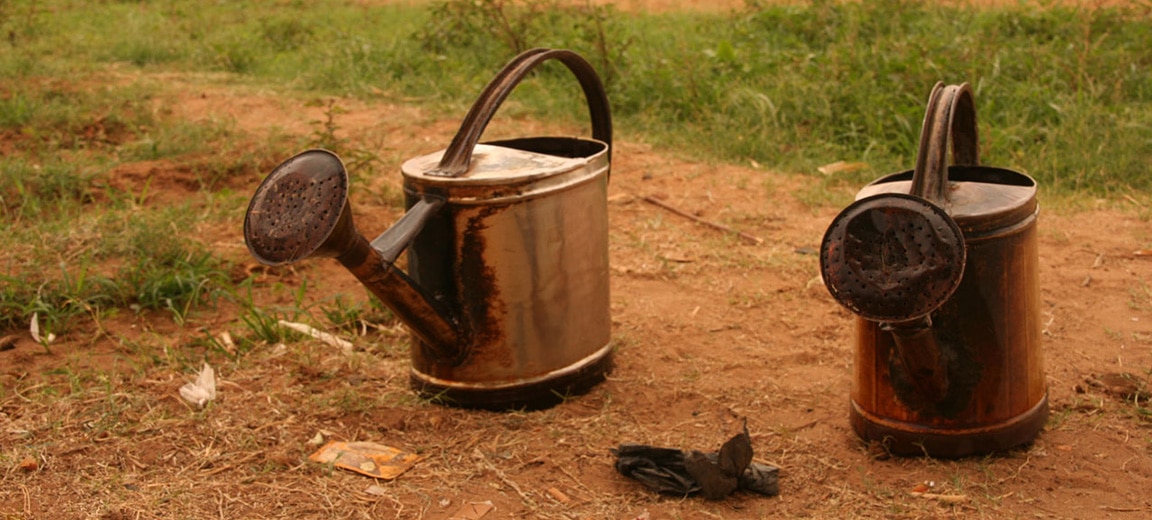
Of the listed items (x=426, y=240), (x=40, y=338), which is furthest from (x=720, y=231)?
(x=40, y=338)

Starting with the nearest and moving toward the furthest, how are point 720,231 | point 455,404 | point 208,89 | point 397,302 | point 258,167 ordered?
1. point 397,302
2. point 455,404
3. point 720,231
4. point 258,167
5. point 208,89

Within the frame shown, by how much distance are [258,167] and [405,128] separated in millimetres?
894

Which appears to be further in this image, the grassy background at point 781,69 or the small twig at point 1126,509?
the grassy background at point 781,69

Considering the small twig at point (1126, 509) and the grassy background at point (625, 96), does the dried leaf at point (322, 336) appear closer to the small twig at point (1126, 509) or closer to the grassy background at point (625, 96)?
the grassy background at point (625, 96)

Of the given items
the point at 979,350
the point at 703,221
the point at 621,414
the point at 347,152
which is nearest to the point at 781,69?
the point at 703,221

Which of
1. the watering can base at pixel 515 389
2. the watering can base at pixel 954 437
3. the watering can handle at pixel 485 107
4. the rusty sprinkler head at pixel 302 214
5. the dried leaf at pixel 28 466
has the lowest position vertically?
the dried leaf at pixel 28 466

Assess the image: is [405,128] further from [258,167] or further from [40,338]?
[40,338]

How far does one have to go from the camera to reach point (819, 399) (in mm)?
2822

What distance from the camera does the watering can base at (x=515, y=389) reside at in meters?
2.74

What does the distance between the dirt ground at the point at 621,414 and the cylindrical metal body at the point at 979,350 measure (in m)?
0.06

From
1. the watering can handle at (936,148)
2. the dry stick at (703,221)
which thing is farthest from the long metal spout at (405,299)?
the dry stick at (703,221)

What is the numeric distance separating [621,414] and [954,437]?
78 centimetres

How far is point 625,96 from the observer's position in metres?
5.70

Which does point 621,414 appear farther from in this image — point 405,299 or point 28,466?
point 28,466
